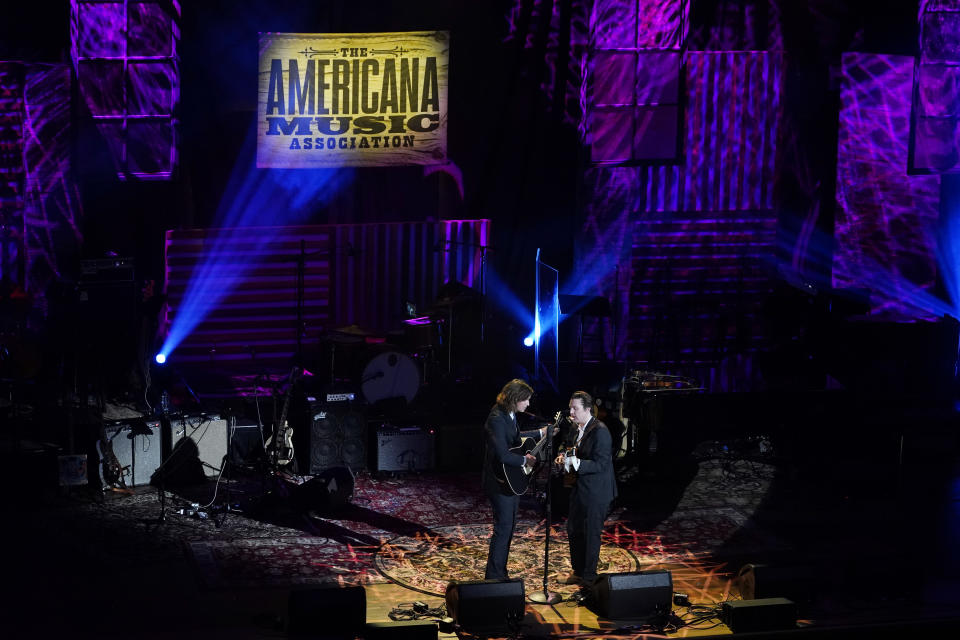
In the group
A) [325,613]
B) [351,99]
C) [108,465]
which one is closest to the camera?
[325,613]

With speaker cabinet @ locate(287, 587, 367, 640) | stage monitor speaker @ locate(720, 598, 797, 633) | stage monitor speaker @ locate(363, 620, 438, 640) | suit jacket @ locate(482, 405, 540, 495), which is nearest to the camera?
stage monitor speaker @ locate(363, 620, 438, 640)

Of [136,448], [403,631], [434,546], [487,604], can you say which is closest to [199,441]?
[136,448]

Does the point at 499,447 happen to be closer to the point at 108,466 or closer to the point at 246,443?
the point at 246,443

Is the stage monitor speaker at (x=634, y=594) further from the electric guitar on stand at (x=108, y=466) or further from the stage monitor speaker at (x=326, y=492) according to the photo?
the electric guitar on stand at (x=108, y=466)

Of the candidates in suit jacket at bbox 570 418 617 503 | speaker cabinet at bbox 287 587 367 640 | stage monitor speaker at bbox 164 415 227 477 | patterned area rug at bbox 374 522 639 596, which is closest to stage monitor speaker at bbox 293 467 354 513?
patterned area rug at bbox 374 522 639 596

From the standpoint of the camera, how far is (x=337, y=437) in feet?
40.3

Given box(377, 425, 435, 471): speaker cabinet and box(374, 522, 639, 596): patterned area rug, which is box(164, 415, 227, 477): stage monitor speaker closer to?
box(377, 425, 435, 471): speaker cabinet

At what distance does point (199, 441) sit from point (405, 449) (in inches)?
86.9

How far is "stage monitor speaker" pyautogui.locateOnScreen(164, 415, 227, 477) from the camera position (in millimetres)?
11750

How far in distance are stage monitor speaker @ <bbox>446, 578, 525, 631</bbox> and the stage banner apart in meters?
7.63

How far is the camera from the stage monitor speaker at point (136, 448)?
11.6 metres

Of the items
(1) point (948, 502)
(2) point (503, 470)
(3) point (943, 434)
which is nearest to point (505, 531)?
(2) point (503, 470)

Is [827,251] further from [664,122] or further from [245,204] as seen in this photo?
[245,204]

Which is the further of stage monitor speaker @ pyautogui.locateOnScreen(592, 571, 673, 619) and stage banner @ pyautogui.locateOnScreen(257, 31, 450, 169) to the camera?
stage banner @ pyautogui.locateOnScreen(257, 31, 450, 169)
